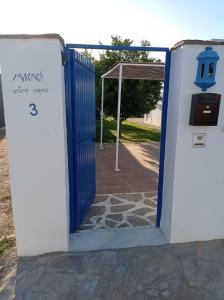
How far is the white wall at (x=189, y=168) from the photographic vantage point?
2.92 metres

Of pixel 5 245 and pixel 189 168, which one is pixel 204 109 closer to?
pixel 189 168

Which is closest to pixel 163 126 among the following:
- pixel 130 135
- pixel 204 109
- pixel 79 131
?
pixel 204 109

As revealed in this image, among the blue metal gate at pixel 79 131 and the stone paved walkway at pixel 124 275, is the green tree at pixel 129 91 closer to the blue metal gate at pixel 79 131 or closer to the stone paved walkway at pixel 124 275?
the blue metal gate at pixel 79 131

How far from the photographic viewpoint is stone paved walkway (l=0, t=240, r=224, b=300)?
2617 millimetres

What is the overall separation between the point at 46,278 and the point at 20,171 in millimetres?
1236

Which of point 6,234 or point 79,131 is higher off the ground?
point 79,131

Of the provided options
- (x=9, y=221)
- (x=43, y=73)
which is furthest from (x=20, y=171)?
(x=9, y=221)

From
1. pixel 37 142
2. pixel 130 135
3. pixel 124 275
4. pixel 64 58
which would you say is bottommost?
pixel 130 135

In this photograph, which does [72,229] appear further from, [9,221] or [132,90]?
[132,90]

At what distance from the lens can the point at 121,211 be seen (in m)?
4.46

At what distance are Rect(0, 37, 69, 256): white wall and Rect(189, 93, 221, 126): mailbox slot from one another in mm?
1502

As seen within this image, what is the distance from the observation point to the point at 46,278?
2.81 metres

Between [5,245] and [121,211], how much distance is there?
1942mm

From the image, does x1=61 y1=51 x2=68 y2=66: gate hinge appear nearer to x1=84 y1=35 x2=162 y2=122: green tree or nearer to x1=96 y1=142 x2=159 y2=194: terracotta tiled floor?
x1=96 y1=142 x2=159 y2=194: terracotta tiled floor
